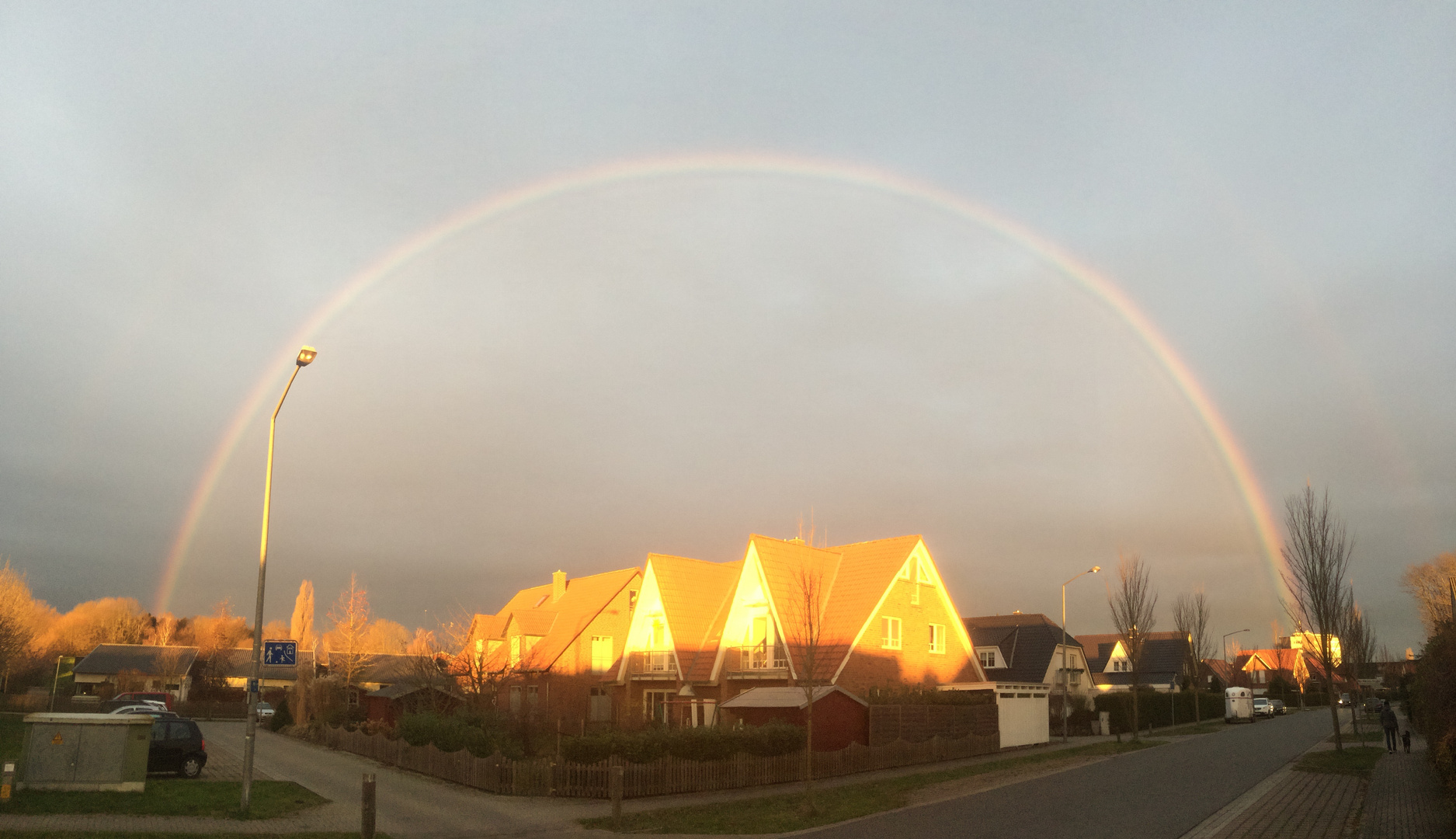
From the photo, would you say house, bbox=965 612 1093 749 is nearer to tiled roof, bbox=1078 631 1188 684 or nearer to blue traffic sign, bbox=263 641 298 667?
tiled roof, bbox=1078 631 1188 684

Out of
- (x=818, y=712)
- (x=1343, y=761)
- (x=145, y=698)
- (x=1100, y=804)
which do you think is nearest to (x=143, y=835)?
(x=818, y=712)

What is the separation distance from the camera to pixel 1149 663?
85.4m

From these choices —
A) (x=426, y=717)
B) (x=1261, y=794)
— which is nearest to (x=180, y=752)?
(x=426, y=717)

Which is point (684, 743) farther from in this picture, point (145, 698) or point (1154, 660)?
point (1154, 660)

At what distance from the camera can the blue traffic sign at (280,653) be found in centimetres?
2059

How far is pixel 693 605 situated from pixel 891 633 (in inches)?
368

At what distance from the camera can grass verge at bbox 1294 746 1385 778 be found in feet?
88.6

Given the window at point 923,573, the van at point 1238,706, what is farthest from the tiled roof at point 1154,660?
the window at point 923,573

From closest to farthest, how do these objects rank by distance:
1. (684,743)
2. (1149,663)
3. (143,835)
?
(143,835), (684,743), (1149,663)

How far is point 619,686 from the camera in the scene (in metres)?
43.7

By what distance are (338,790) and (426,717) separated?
18.8 feet

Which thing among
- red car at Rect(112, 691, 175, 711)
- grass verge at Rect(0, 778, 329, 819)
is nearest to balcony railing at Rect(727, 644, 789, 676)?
grass verge at Rect(0, 778, 329, 819)

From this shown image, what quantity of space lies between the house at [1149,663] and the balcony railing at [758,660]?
176ft

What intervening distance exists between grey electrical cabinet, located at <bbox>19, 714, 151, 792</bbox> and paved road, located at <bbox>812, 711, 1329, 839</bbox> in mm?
15805
